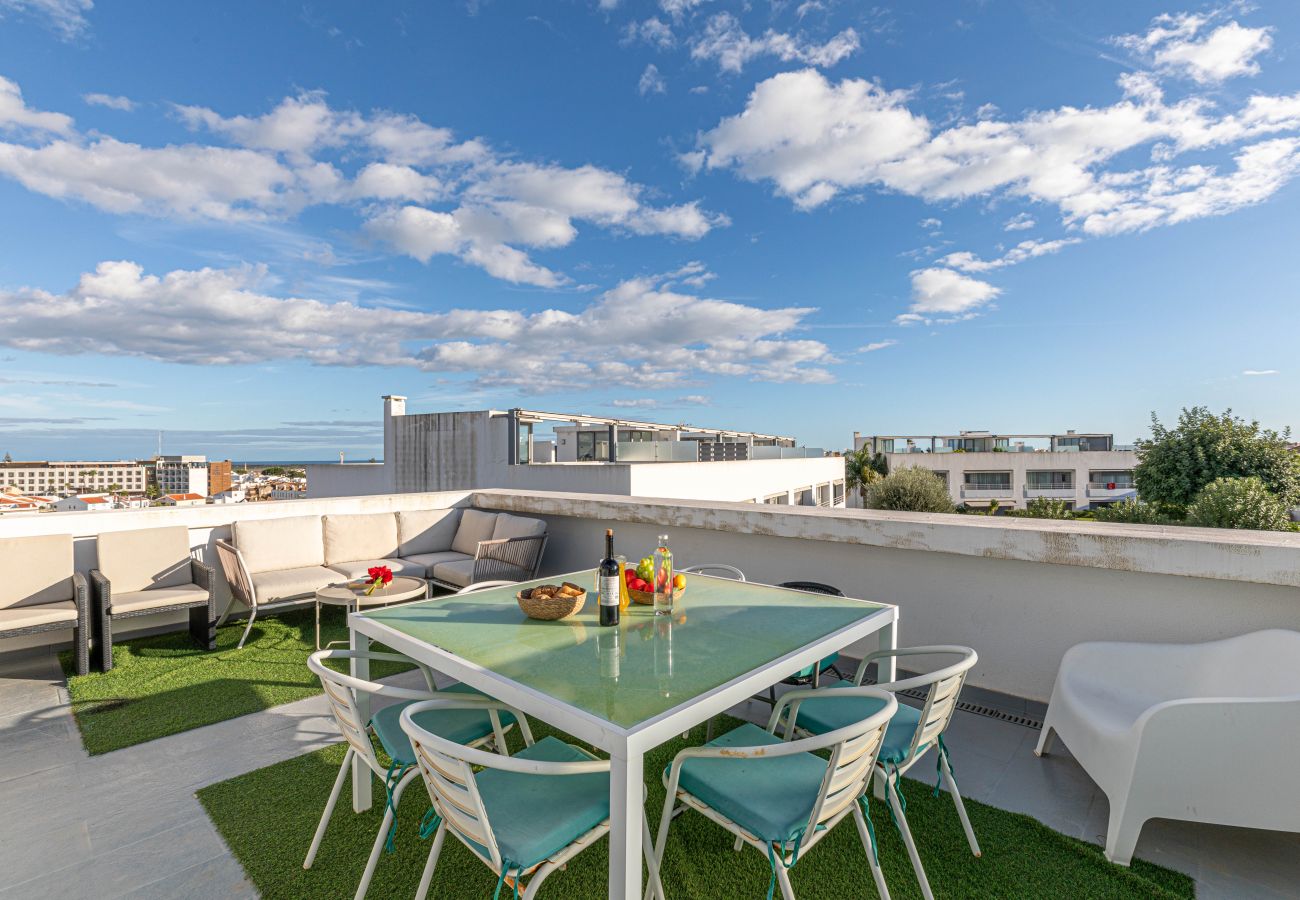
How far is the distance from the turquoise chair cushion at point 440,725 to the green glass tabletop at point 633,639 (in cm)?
29

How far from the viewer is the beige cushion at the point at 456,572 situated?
16.5 ft

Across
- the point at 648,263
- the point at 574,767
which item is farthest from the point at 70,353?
the point at 574,767

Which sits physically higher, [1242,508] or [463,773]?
[463,773]

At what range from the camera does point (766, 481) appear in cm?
1833

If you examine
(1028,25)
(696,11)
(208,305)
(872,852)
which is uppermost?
(696,11)

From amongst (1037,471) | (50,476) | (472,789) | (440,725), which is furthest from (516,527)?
(1037,471)

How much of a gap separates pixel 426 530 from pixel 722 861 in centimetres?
467

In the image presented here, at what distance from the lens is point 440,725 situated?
1985mm

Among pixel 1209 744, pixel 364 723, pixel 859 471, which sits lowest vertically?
pixel 859 471

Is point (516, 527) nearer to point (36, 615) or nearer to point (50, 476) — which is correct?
point (36, 615)

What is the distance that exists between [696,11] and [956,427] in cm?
4837

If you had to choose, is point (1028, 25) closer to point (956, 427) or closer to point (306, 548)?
point (306, 548)

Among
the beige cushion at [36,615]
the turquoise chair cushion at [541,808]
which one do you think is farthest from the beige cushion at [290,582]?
the turquoise chair cushion at [541,808]

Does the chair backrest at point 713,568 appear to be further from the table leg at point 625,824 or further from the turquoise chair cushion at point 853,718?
the table leg at point 625,824
